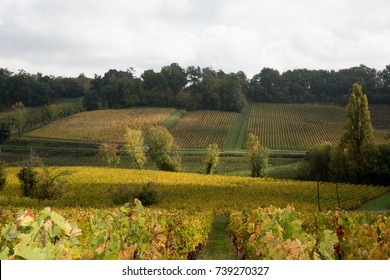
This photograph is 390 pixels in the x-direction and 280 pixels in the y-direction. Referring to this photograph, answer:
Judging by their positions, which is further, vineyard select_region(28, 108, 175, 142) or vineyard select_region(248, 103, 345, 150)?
vineyard select_region(28, 108, 175, 142)

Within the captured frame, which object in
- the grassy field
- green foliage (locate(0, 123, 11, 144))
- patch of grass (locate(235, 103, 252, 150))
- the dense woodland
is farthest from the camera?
the dense woodland

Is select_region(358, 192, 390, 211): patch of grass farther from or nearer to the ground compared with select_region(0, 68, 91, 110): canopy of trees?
nearer to the ground

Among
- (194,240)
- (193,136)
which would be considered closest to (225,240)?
(194,240)

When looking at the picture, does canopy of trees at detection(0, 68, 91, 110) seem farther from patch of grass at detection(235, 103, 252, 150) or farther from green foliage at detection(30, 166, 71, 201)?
green foliage at detection(30, 166, 71, 201)

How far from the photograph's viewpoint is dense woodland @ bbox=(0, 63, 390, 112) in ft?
379

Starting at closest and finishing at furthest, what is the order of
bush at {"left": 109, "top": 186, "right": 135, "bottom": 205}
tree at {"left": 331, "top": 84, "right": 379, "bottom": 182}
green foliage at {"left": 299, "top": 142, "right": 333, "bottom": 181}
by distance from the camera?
bush at {"left": 109, "top": 186, "right": 135, "bottom": 205} → tree at {"left": 331, "top": 84, "right": 379, "bottom": 182} → green foliage at {"left": 299, "top": 142, "right": 333, "bottom": 181}

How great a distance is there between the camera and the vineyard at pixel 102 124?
8931 cm

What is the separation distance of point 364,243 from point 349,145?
4215 centimetres

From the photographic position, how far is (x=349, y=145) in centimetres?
4700

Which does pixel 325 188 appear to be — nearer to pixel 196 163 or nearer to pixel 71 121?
pixel 196 163

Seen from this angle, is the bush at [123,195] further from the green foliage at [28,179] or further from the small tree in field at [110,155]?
the small tree in field at [110,155]

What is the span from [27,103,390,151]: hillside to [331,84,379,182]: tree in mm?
28949

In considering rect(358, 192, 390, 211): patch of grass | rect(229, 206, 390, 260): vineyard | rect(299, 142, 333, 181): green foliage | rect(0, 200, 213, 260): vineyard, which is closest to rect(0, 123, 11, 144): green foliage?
rect(299, 142, 333, 181): green foliage
